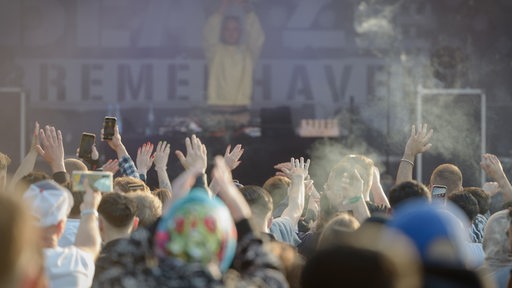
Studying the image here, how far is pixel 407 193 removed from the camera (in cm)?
403

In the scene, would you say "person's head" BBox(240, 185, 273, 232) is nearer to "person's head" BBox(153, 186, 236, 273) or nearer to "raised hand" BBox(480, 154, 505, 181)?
"person's head" BBox(153, 186, 236, 273)

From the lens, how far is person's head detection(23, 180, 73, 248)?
3174mm

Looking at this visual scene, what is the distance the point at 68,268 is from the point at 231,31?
1111cm

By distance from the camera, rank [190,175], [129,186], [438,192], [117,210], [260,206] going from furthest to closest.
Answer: [438,192] → [129,186] → [260,206] → [117,210] → [190,175]

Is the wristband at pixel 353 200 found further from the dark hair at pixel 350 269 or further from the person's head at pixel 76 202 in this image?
the dark hair at pixel 350 269

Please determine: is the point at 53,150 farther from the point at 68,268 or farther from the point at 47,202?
the point at 47,202

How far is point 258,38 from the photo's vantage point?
1437 cm

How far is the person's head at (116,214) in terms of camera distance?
3852 millimetres

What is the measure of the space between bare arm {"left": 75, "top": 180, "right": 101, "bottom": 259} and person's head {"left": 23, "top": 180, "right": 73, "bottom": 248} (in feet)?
0.88

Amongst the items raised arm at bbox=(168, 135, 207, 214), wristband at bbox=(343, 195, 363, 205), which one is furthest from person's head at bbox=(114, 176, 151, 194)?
raised arm at bbox=(168, 135, 207, 214)

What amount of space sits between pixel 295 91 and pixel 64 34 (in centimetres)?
324

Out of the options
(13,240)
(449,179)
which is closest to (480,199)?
(449,179)

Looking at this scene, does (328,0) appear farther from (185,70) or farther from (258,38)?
(185,70)

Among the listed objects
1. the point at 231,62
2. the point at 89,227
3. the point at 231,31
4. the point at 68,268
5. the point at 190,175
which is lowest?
the point at 68,268
